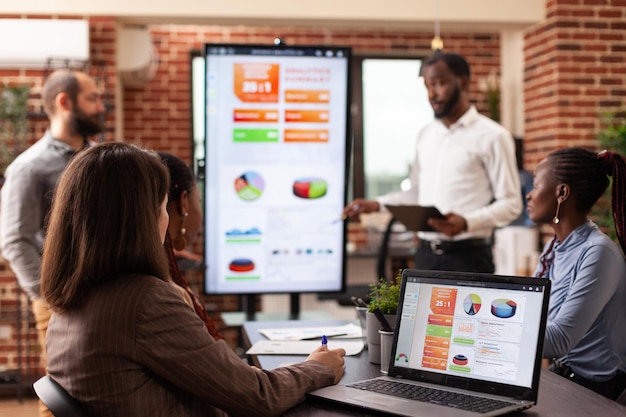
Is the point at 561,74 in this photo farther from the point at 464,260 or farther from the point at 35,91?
the point at 35,91

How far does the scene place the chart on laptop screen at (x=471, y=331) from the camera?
1572 millimetres

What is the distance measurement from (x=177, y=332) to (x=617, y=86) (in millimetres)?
4896

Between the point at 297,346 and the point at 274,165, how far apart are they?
4.41 ft

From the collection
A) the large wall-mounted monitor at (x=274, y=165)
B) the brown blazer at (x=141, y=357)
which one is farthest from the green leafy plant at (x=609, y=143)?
the brown blazer at (x=141, y=357)

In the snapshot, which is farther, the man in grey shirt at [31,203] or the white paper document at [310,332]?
the man in grey shirt at [31,203]

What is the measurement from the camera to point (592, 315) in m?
2.05

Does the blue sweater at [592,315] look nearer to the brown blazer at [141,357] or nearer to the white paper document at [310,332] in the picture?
the white paper document at [310,332]

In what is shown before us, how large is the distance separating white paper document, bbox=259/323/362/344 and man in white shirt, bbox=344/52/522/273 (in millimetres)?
1172

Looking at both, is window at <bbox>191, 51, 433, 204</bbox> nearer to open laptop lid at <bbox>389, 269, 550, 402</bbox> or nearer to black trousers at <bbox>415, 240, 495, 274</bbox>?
black trousers at <bbox>415, 240, 495, 274</bbox>

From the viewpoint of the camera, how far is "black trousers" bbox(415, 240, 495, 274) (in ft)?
12.2

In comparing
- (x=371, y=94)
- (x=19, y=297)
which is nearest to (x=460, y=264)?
(x=19, y=297)

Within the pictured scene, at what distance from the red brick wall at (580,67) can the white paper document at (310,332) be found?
11.4ft

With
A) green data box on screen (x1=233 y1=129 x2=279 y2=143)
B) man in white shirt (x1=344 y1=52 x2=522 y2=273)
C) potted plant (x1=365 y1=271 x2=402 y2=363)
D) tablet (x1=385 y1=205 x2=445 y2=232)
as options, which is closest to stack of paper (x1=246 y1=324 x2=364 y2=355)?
potted plant (x1=365 y1=271 x2=402 y2=363)

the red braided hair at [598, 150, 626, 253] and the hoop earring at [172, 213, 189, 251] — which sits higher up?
the red braided hair at [598, 150, 626, 253]
